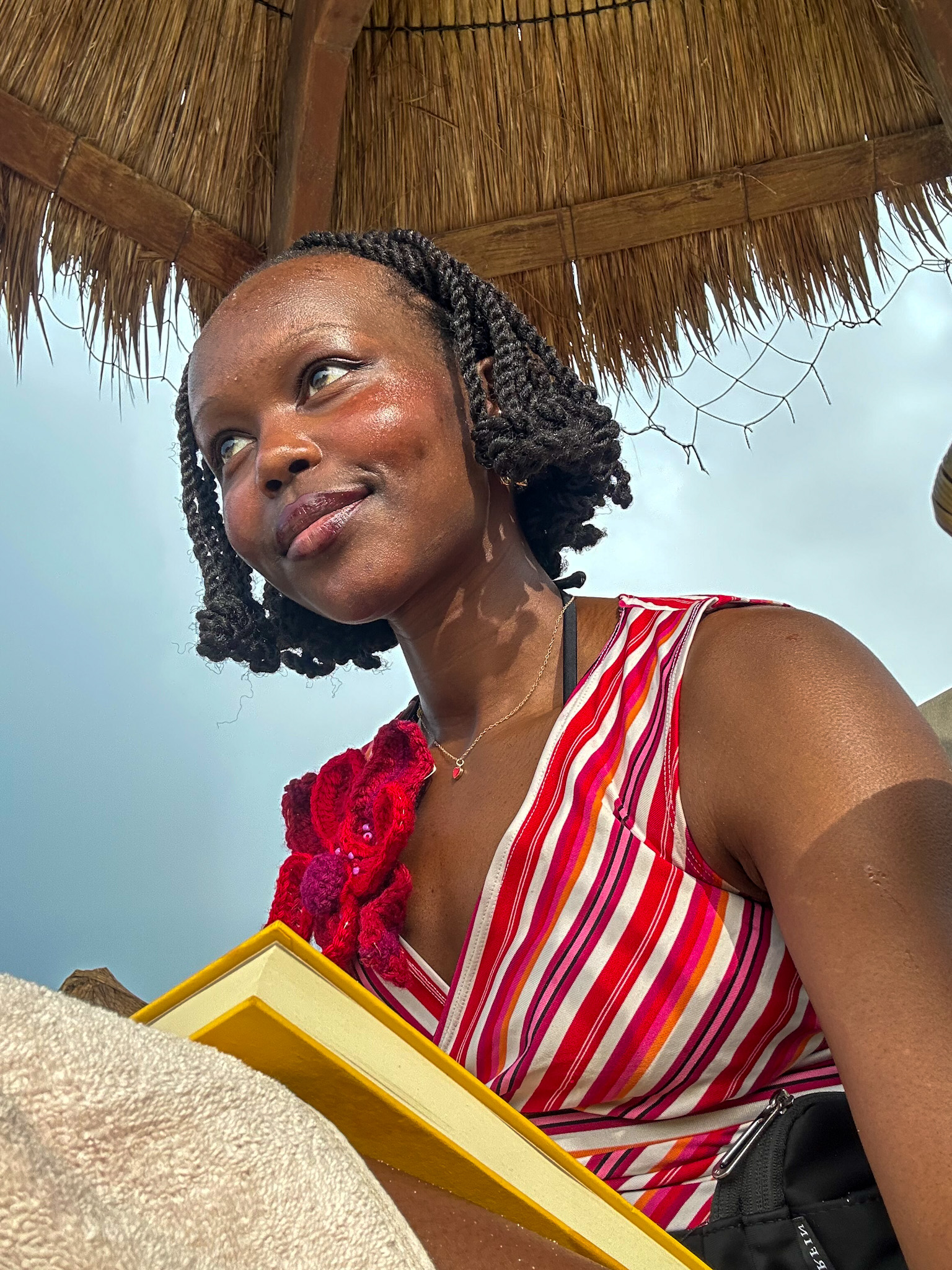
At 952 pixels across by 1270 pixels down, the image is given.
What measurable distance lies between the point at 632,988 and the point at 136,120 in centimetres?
265

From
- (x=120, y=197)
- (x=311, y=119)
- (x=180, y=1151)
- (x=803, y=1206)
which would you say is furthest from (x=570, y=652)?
(x=120, y=197)

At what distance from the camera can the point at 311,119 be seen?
10.3 ft

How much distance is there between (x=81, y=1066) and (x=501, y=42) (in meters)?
3.34

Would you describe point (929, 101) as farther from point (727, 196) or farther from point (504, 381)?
point (504, 381)

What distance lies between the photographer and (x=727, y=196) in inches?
133

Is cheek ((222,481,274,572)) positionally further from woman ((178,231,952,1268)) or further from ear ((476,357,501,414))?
ear ((476,357,501,414))

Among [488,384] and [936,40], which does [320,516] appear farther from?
[936,40]

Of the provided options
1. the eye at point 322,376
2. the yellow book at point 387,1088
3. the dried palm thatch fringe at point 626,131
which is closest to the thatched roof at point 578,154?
the dried palm thatch fringe at point 626,131

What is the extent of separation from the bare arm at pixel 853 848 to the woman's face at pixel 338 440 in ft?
1.61

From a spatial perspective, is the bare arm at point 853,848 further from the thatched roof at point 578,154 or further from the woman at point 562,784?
the thatched roof at point 578,154

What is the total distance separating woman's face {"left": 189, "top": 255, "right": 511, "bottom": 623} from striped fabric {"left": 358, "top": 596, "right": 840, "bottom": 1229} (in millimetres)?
430

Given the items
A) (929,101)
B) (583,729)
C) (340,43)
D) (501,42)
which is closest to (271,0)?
(340,43)

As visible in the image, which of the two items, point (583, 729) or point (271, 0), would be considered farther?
point (271, 0)

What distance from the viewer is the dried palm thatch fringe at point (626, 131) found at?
336 cm
